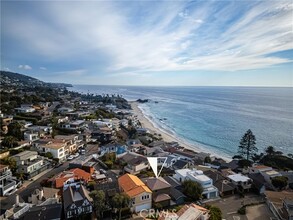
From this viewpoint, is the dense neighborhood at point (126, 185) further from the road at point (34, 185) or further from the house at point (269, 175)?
the house at point (269, 175)

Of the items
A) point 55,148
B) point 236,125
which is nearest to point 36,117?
point 55,148

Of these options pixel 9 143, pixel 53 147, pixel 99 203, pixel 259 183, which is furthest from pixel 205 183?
pixel 9 143

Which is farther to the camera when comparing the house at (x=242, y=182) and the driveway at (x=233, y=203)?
the house at (x=242, y=182)

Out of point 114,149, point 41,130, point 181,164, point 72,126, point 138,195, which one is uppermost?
point 41,130

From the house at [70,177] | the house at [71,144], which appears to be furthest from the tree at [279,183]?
the house at [71,144]

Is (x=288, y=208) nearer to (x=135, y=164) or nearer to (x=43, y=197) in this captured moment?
(x=135, y=164)
